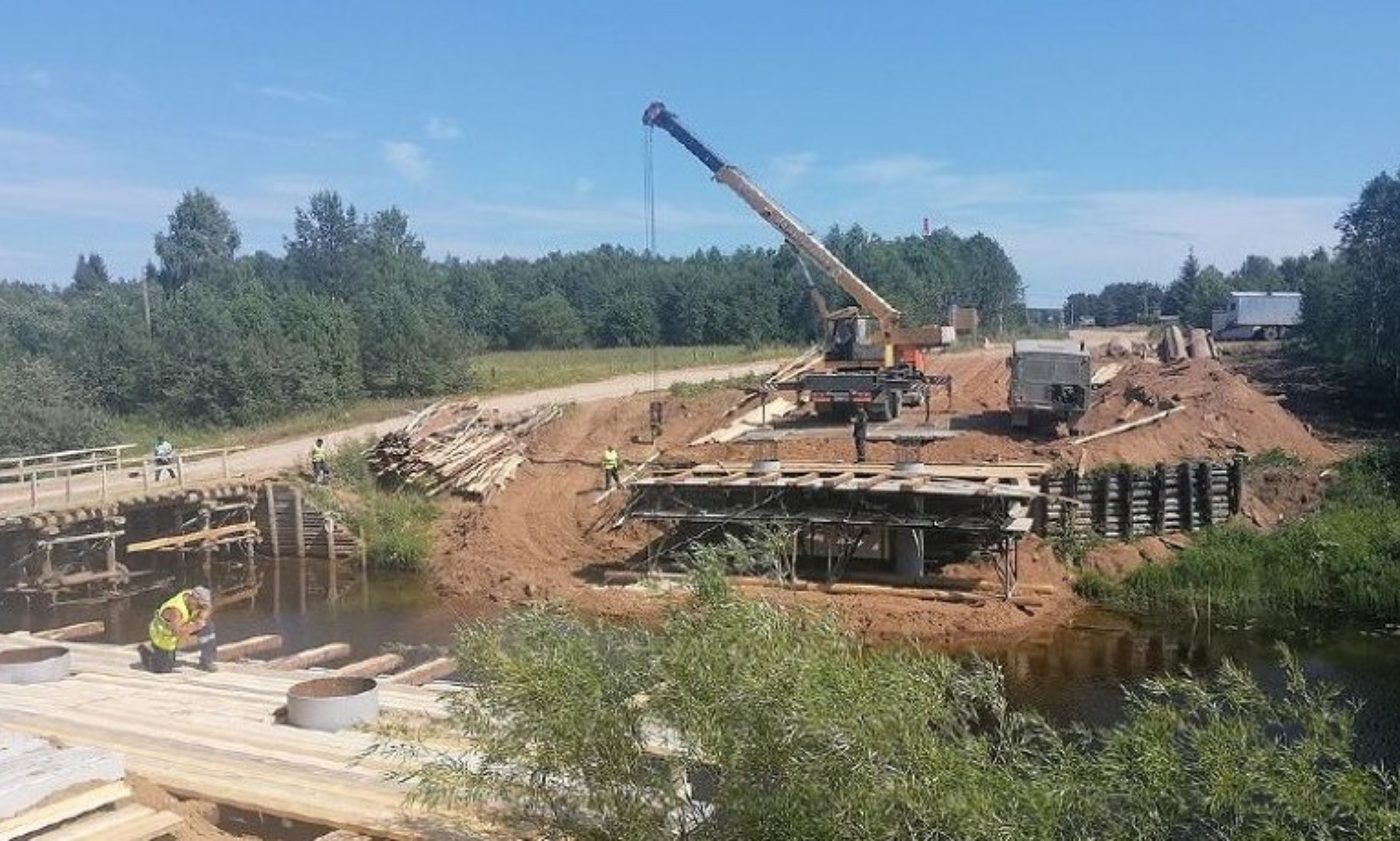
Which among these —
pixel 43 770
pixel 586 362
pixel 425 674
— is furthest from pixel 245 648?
pixel 586 362

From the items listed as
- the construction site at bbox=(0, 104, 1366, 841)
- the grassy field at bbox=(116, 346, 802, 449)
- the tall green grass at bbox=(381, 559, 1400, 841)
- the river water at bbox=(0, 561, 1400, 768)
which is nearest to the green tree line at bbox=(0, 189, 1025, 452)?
the grassy field at bbox=(116, 346, 802, 449)

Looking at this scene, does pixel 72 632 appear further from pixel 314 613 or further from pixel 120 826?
pixel 120 826

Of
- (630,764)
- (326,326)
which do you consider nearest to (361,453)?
(326,326)

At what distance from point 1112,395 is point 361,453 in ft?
75.1

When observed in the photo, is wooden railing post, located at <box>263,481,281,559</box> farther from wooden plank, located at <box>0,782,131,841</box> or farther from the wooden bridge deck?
wooden plank, located at <box>0,782,131,841</box>

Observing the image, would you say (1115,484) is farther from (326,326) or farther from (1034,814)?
(326,326)

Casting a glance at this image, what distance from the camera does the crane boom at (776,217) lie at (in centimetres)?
3650

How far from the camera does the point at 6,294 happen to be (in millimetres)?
89438

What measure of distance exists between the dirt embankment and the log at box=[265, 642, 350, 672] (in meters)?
6.92

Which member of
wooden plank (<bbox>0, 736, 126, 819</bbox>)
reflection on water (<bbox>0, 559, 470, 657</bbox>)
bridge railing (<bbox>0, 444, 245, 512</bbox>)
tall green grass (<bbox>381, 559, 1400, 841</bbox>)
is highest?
tall green grass (<bbox>381, 559, 1400, 841</bbox>)

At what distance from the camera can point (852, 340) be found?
120ft

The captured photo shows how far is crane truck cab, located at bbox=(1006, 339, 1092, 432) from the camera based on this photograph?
32.0 m

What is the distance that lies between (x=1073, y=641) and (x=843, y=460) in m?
9.07

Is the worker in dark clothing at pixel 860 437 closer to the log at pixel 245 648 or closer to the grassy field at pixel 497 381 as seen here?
the log at pixel 245 648
